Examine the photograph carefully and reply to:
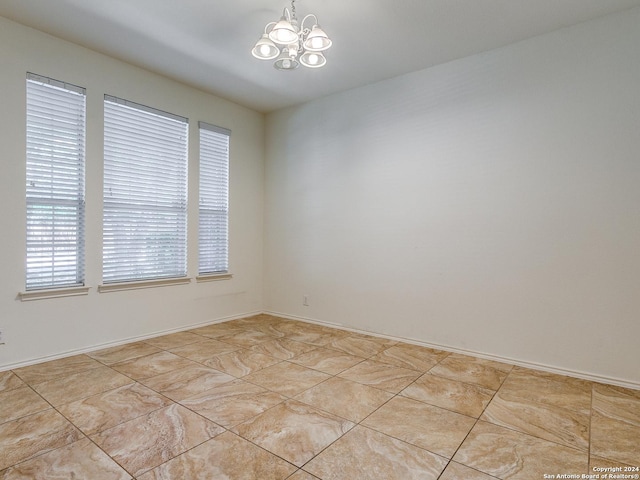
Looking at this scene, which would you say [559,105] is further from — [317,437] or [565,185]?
[317,437]

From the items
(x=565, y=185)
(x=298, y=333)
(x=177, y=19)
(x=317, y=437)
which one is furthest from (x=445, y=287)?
(x=177, y=19)

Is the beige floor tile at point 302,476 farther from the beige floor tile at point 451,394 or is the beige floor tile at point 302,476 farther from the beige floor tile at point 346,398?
the beige floor tile at point 451,394

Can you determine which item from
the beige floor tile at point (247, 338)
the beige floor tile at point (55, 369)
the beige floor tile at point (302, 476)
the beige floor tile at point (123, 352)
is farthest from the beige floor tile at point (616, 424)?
the beige floor tile at point (55, 369)

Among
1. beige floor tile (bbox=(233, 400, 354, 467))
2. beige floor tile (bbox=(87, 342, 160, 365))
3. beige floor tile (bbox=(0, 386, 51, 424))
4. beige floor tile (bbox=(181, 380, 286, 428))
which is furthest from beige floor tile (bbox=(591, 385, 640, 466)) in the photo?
beige floor tile (bbox=(87, 342, 160, 365))

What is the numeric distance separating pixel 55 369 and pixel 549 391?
3.72 meters

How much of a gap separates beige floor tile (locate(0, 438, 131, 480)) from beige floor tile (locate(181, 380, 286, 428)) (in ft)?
1.85

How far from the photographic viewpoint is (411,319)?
3.70 metres

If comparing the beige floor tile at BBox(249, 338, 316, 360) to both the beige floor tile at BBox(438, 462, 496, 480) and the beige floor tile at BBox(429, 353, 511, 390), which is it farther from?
the beige floor tile at BBox(438, 462, 496, 480)

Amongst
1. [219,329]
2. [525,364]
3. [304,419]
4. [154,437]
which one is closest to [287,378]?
[304,419]

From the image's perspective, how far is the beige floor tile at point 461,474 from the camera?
166 centimetres

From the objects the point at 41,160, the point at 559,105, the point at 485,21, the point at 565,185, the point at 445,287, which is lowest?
the point at 445,287

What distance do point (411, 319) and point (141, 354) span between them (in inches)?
101

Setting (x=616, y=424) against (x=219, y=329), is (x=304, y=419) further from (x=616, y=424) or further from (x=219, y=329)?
(x=219, y=329)

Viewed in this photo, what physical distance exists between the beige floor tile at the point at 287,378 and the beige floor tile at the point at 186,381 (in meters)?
0.23
